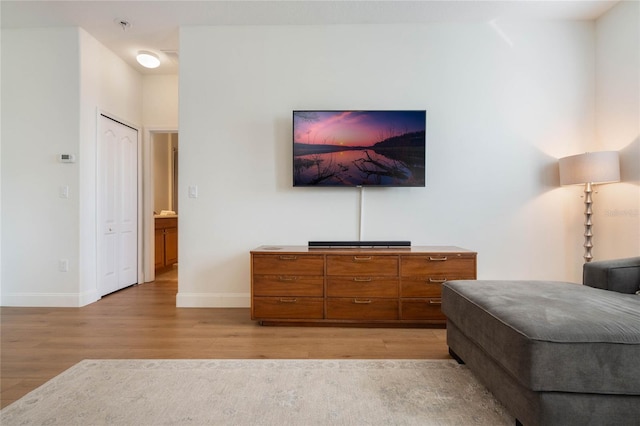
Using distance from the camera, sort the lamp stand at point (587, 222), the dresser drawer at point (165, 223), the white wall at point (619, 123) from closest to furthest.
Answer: the white wall at point (619, 123), the lamp stand at point (587, 222), the dresser drawer at point (165, 223)

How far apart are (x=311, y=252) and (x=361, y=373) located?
1090mm

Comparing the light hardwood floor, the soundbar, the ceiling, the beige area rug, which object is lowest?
the light hardwood floor

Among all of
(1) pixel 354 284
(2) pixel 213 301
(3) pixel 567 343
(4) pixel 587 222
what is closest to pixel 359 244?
(1) pixel 354 284

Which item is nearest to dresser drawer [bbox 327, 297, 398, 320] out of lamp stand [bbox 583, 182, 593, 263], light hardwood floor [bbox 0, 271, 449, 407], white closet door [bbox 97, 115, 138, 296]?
light hardwood floor [bbox 0, 271, 449, 407]

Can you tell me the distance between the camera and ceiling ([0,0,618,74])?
2990mm

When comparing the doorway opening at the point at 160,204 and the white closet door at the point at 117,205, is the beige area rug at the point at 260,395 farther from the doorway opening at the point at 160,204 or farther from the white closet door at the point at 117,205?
the doorway opening at the point at 160,204

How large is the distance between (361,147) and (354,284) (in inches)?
50.6

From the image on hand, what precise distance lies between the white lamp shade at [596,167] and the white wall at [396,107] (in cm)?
39

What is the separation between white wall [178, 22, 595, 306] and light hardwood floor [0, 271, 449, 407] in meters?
0.54

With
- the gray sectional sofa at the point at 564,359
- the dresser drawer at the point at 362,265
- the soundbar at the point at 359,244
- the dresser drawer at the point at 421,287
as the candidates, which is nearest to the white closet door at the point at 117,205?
the soundbar at the point at 359,244

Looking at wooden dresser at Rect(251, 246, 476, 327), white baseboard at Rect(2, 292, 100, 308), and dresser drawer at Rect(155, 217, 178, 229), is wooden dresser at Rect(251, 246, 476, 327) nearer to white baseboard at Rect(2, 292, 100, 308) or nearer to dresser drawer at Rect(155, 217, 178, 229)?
white baseboard at Rect(2, 292, 100, 308)

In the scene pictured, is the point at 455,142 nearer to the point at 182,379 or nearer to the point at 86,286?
the point at 182,379

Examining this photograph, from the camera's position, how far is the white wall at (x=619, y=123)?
2850mm

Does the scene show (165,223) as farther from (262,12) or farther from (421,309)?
(421,309)
